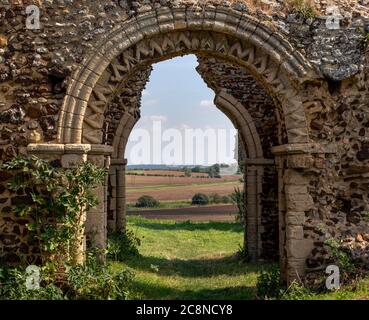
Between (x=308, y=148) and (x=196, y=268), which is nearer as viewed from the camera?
(x=308, y=148)

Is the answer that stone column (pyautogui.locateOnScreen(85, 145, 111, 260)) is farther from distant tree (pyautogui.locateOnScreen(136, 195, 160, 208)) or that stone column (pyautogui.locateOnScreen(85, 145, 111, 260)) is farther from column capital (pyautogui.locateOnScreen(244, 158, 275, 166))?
distant tree (pyautogui.locateOnScreen(136, 195, 160, 208))

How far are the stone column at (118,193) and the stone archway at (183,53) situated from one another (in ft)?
14.7

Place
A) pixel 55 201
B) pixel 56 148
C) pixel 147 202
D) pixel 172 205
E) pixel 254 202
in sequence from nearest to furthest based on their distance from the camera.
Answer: pixel 55 201 < pixel 56 148 < pixel 254 202 < pixel 172 205 < pixel 147 202

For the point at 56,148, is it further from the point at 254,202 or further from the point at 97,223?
the point at 254,202

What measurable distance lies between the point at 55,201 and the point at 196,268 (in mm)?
4558

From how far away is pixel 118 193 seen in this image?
38.6 ft

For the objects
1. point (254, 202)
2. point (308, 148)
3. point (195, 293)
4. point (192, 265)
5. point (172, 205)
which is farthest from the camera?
point (172, 205)

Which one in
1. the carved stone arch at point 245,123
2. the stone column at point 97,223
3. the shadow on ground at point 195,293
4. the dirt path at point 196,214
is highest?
the carved stone arch at point 245,123

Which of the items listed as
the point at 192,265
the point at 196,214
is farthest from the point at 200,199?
the point at 192,265

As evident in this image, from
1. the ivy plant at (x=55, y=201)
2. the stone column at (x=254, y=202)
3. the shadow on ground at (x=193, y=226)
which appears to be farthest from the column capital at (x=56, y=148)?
the shadow on ground at (x=193, y=226)

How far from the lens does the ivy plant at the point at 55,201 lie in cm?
633

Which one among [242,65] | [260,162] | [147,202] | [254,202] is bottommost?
[147,202]

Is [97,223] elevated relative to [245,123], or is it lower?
lower

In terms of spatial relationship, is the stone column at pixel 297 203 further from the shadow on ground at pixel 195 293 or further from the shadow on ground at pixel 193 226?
the shadow on ground at pixel 193 226
